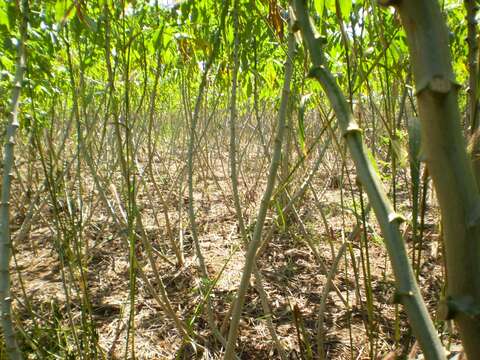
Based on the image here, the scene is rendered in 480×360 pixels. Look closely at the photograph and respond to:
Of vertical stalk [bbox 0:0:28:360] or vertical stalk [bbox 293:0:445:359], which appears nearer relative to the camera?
vertical stalk [bbox 293:0:445:359]

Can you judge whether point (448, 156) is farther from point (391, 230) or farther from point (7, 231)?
point (7, 231)

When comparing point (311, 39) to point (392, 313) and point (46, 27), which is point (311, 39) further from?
point (392, 313)

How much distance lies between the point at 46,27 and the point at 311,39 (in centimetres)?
159

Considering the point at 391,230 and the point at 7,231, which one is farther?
the point at 7,231

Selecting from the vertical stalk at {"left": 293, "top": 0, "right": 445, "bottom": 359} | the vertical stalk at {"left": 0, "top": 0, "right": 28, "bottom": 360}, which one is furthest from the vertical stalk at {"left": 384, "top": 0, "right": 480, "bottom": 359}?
the vertical stalk at {"left": 0, "top": 0, "right": 28, "bottom": 360}

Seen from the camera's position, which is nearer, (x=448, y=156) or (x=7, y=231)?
(x=448, y=156)

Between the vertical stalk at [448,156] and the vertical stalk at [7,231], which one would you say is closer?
the vertical stalk at [448,156]

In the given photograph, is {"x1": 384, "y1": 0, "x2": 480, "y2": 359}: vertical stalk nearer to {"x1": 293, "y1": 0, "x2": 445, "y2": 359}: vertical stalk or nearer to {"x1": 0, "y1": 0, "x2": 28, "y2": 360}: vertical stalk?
{"x1": 293, "y1": 0, "x2": 445, "y2": 359}: vertical stalk

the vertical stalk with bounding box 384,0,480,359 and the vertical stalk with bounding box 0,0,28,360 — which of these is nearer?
the vertical stalk with bounding box 384,0,480,359

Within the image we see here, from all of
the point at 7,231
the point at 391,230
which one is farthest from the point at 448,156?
the point at 7,231

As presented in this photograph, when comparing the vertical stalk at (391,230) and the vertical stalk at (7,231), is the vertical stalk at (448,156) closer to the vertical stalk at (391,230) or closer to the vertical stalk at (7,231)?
the vertical stalk at (391,230)

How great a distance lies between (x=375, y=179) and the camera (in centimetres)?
36

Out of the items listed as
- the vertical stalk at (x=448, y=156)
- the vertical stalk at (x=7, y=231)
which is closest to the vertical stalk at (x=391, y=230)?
the vertical stalk at (x=448, y=156)

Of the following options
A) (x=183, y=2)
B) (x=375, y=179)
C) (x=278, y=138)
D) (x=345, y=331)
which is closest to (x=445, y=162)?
(x=375, y=179)
